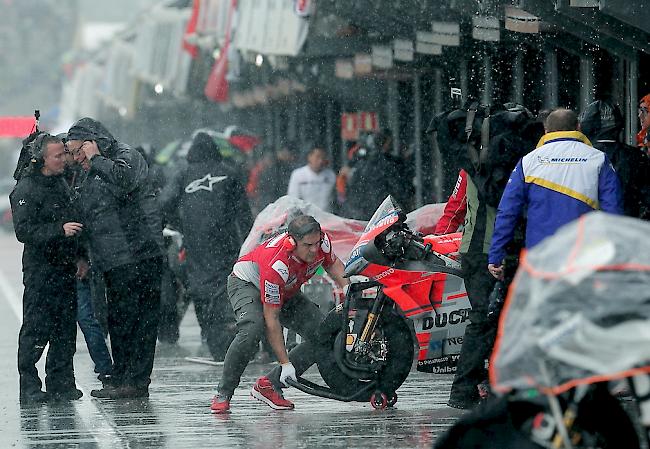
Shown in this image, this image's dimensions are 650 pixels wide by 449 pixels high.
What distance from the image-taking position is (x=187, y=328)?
17078 millimetres

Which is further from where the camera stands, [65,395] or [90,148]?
[65,395]

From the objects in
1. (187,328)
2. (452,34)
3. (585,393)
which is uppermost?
(452,34)

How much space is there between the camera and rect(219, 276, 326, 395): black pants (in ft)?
33.8

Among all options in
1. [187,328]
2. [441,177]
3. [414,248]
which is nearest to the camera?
[414,248]

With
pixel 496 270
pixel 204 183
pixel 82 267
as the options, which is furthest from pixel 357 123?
pixel 496 270

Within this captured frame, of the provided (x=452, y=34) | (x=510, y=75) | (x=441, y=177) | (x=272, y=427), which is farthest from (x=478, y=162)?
(x=441, y=177)

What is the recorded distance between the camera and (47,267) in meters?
11.3

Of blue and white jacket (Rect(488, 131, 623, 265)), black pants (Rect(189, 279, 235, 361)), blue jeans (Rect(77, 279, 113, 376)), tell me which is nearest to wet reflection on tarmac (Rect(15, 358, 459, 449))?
blue jeans (Rect(77, 279, 113, 376))

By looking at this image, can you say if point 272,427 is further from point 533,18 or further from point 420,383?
point 533,18

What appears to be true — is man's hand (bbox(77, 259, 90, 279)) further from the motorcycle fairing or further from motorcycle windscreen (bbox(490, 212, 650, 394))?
motorcycle windscreen (bbox(490, 212, 650, 394))

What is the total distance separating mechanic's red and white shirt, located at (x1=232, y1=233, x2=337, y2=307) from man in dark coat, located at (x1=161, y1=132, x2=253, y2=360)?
3.25 m

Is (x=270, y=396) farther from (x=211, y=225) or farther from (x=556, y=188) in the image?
(x=211, y=225)

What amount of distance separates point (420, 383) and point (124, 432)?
2.81 meters

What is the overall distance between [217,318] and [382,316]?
3.64 meters
